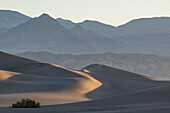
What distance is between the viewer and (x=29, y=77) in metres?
41.7

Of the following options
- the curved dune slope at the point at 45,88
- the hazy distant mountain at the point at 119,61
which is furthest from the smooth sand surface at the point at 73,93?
the hazy distant mountain at the point at 119,61

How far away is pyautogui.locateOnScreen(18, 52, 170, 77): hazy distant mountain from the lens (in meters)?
140

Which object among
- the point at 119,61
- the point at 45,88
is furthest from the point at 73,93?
the point at 119,61

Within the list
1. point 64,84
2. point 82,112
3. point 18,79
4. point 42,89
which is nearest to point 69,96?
point 42,89

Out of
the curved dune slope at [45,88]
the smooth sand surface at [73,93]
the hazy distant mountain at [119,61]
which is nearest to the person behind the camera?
the smooth sand surface at [73,93]

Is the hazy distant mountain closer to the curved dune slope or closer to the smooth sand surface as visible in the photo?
the smooth sand surface

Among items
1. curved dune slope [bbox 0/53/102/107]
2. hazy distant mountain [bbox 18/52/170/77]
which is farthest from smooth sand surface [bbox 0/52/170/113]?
hazy distant mountain [bbox 18/52/170/77]

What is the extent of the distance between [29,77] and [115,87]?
28.7 feet

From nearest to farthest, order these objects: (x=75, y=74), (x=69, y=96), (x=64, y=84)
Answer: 1. (x=69, y=96)
2. (x=64, y=84)
3. (x=75, y=74)

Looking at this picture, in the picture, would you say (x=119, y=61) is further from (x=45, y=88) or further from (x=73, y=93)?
(x=73, y=93)

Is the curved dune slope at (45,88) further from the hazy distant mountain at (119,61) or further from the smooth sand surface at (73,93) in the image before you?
the hazy distant mountain at (119,61)

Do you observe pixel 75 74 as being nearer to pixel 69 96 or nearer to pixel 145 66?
pixel 69 96

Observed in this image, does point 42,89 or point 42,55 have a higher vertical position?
point 42,55

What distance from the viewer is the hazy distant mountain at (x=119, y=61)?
13955 cm
